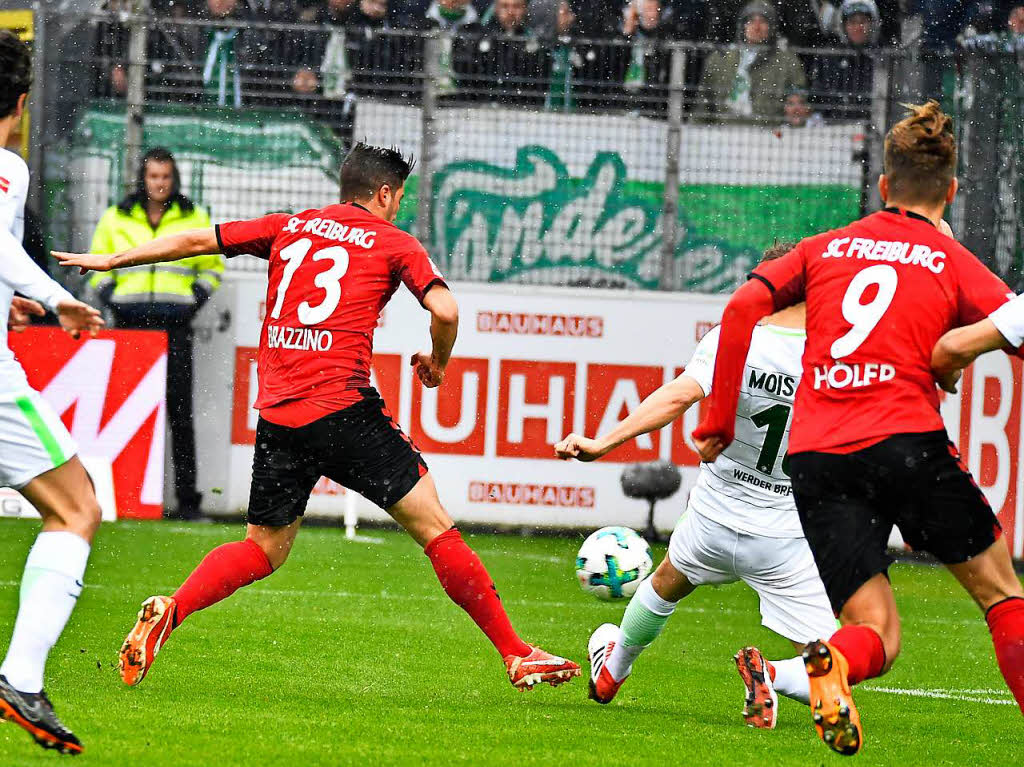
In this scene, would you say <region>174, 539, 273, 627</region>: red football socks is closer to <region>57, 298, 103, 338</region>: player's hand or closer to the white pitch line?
<region>57, 298, 103, 338</region>: player's hand

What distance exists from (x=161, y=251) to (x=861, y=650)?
3.01 metres

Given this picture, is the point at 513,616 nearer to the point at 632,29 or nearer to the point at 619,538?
the point at 619,538

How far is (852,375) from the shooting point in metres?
4.71

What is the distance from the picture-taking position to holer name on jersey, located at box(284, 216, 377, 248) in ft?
20.8

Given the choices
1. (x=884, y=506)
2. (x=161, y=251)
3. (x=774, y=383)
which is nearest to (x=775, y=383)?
(x=774, y=383)

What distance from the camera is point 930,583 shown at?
1146 cm

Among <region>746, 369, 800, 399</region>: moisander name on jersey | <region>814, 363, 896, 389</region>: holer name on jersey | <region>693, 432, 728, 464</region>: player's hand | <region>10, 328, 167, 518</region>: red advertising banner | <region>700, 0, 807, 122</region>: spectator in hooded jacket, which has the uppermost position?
<region>700, 0, 807, 122</region>: spectator in hooded jacket

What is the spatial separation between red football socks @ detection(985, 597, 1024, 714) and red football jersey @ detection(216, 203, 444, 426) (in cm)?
244

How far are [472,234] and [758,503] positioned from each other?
6753 mm

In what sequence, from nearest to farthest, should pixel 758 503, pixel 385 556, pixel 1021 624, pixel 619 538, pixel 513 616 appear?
pixel 1021 624
pixel 758 503
pixel 619 538
pixel 513 616
pixel 385 556

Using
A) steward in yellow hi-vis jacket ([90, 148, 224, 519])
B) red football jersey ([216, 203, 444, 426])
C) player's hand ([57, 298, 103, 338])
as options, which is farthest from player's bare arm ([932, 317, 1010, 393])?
steward in yellow hi-vis jacket ([90, 148, 224, 519])

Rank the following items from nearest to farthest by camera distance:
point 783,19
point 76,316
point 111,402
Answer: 1. point 76,316
2. point 111,402
3. point 783,19

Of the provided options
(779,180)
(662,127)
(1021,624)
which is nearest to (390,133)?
(662,127)

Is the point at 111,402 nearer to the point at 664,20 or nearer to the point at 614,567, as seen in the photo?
the point at 664,20
